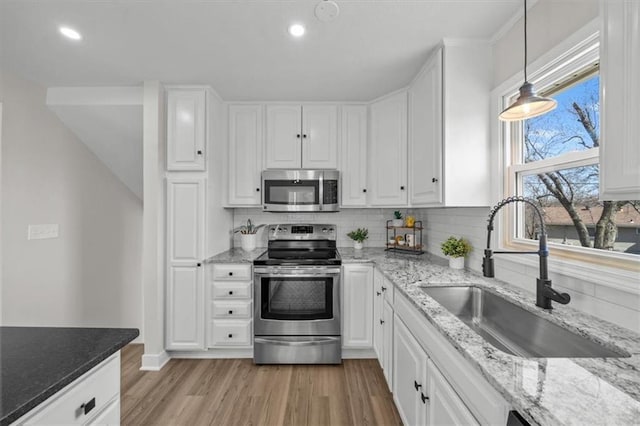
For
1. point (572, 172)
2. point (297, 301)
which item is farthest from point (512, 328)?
point (297, 301)

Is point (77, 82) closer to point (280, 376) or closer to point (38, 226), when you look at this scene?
point (38, 226)

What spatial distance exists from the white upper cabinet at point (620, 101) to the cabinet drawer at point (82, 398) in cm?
158

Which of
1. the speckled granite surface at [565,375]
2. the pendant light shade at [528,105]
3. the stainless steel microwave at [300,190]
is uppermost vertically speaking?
the pendant light shade at [528,105]

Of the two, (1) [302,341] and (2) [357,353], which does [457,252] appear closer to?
(2) [357,353]

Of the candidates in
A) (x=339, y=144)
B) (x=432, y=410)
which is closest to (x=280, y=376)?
(x=432, y=410)

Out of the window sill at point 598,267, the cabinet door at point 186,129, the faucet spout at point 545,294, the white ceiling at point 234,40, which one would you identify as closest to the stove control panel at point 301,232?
the cabinet door at point 186,129

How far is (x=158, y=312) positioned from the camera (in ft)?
8.19

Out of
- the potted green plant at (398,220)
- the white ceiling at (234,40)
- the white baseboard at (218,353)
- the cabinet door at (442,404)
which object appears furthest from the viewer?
the potted green plant at (398,220)

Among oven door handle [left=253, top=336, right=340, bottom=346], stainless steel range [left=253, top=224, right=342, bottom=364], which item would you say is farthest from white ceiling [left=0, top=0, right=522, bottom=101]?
oven door handle [left=253, top=336, right=340, bottom=346]

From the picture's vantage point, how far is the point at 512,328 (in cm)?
144

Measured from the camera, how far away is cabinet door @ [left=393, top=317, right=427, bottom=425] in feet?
4.56

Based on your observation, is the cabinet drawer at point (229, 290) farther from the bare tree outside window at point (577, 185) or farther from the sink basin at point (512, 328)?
the bare tree outside window at point (577, 185)

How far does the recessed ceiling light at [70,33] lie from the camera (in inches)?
71.8

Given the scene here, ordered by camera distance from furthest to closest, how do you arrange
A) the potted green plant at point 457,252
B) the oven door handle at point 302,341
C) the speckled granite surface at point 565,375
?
the oven door handle at point 302,341 < the potted green plant at point 457,252 < the speckled granite surface at point 565,375
